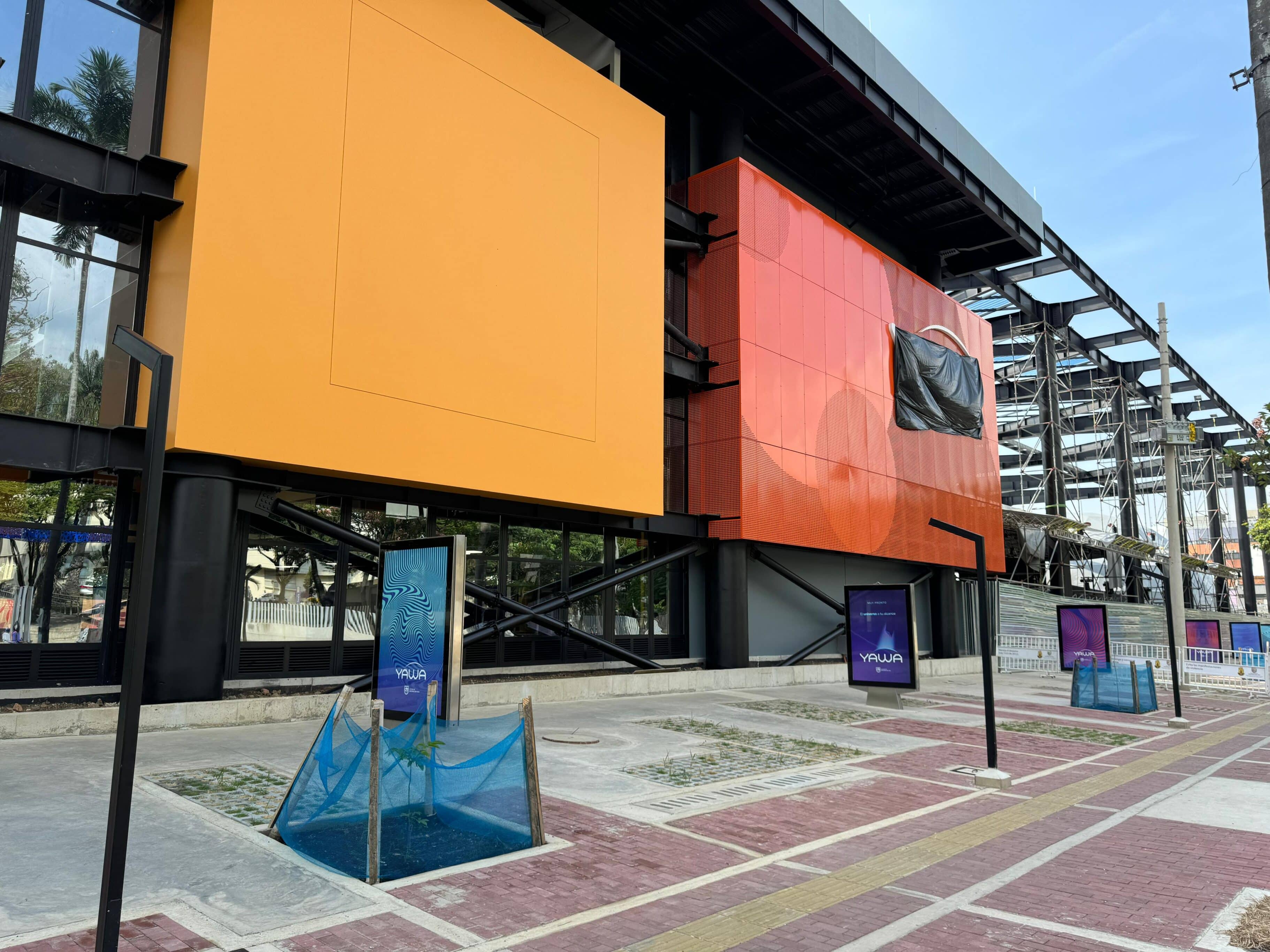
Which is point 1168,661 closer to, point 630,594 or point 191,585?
point 630,594

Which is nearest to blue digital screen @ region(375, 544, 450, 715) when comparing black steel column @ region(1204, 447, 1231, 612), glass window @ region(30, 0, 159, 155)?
glass window @ region(30, 0, 159, 155)

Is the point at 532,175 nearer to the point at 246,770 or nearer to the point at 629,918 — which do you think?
the point at 246,770

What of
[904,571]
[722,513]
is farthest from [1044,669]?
[722,513]

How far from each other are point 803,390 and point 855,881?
21.8 meters

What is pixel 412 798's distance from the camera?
730 cm

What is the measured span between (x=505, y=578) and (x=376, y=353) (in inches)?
290

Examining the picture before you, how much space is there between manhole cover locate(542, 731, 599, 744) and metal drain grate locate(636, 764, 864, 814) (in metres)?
3.31

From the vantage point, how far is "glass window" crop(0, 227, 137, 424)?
46.5 feet

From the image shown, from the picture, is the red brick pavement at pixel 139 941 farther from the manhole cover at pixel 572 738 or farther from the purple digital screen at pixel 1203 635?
the purple digital screen at pixel 1203 635

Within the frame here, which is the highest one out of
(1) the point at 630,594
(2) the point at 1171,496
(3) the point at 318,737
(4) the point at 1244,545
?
(4) the point at 1244,545

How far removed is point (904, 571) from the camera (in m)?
37.0

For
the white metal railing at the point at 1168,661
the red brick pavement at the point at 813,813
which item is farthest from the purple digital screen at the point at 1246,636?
the red brick pavement at the point at 813,813

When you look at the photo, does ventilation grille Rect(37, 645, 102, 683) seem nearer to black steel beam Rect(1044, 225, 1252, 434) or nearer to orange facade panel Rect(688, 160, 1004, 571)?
orange facade panel Rect(688, 160, 1004, 571)

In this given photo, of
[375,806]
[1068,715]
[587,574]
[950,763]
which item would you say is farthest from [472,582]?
[1068,715]
